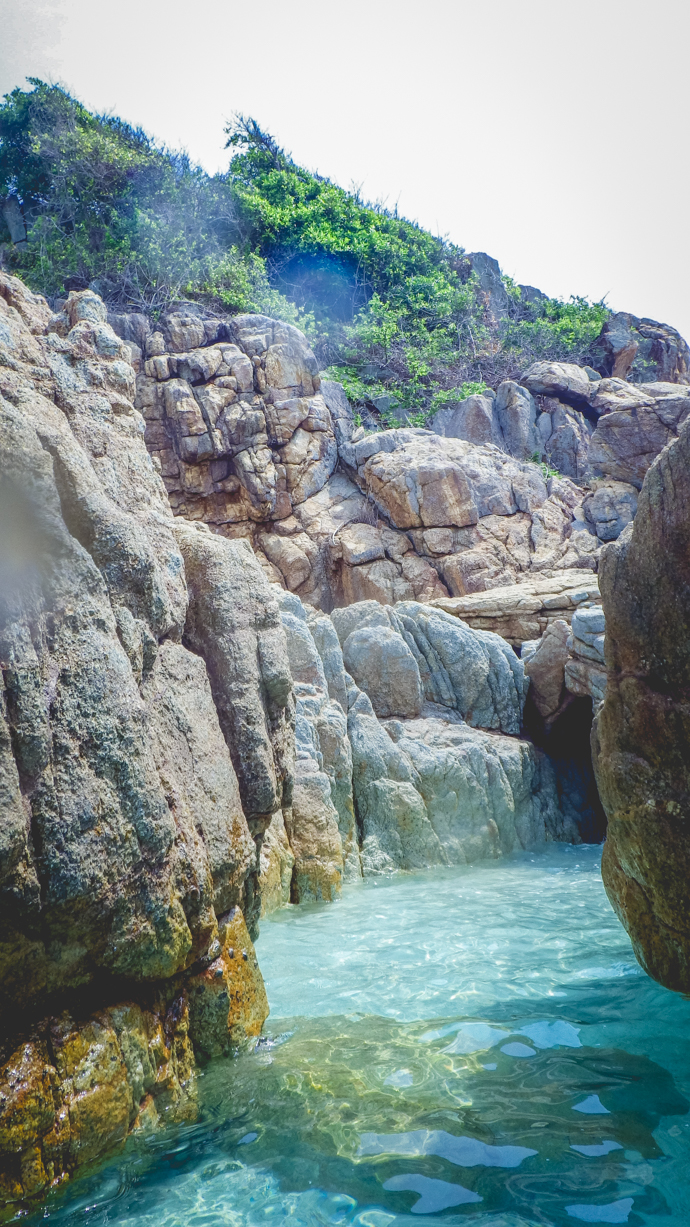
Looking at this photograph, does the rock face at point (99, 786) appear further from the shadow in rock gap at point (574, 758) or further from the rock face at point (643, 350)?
the rock face at point (643, 350)

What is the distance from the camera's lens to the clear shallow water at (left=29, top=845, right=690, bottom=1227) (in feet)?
9.04

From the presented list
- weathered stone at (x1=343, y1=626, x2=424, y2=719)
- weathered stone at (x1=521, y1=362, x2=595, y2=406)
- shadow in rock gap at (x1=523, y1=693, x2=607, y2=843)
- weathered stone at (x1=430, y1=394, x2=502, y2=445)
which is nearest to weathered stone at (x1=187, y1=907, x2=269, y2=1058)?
weathered stone at (x1=343, y1=626, x2=424, y2=719)

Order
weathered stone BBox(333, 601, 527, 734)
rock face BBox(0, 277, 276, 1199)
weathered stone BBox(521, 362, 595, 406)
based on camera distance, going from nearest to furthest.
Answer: rock face BBox(0, 277, 276, 1199), weathered stone BBox(333, 601, 527, 734), weathered stone BBox(521, 362, 595, 406)

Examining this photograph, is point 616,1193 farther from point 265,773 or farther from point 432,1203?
point 265,773

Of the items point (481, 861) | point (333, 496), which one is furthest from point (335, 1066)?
point (333, 496)

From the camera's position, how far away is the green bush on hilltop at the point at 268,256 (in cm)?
2012

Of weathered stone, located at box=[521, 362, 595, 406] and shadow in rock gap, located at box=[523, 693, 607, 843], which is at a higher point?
weathered stone, located at box=[521, 362, 595, 406]

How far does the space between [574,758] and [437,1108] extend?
924 centimetres

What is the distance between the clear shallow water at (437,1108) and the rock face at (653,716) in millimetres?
613

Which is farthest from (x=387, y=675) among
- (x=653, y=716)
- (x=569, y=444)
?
(x=569, y=444)

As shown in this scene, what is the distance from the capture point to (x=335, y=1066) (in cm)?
378

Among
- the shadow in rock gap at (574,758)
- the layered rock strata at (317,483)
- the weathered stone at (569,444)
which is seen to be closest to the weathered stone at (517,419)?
the weathered stone at (569,444)

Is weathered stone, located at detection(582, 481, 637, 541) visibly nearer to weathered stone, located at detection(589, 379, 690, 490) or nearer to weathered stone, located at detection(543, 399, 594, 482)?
weathered stone, located at detection(589, 379, 690, 490)

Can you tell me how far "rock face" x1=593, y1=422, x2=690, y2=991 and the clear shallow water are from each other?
613mm
